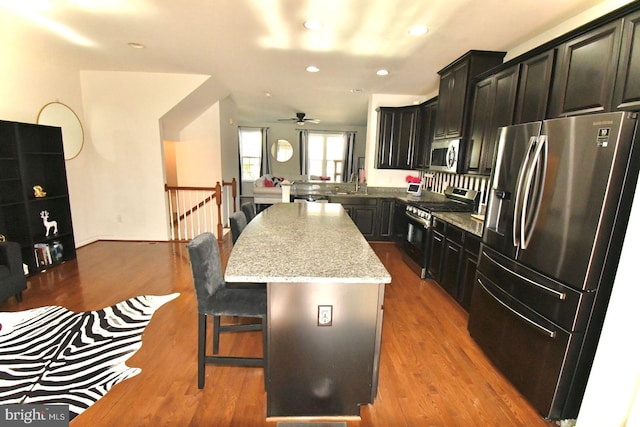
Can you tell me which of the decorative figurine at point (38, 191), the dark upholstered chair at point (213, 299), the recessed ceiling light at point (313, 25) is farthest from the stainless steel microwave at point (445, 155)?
the decorative figurine at point (38, 191)

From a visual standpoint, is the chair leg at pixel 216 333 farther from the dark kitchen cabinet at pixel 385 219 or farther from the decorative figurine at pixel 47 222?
the dark kitchen cabinet at pixel 385 219

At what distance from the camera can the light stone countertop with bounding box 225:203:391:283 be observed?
4.42 ft

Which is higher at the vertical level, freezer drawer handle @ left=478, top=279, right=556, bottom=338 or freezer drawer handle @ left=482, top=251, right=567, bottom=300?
freezer drawer handle @ left=482, top=251, right=567, bottom=300

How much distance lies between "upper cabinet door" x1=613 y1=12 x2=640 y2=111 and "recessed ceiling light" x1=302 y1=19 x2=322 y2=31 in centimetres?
205

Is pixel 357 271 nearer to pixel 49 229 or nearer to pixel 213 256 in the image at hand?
pixel 213 256

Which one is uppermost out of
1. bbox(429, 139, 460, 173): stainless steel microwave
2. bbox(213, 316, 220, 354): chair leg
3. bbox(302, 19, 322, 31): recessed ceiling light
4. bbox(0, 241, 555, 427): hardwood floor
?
bbox(302, 19, 322, 31): recessed ceiling light

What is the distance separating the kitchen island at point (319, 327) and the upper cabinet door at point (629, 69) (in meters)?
1.68

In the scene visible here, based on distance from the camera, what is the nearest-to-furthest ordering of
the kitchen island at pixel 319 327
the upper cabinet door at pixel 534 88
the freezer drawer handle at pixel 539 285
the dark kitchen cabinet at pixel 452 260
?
the kitchen island at pixel 319 327 → the freezer drawer handle at pixel 539 285 → the upper cabinet door at pixel 534 88 → the dark kitchen cabinet at pixel 452 260

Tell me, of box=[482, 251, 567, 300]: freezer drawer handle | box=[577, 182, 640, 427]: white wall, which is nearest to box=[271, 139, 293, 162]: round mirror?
box=[482, 251, 567, 300]: freezer drawer handle

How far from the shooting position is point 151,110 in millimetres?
4414

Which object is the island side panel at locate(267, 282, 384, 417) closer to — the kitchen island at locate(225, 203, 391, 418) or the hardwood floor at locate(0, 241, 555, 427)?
the kitchen island at locate(225, 203, 391, 418)

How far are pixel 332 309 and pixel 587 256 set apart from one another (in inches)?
51.2

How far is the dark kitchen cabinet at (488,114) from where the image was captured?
2.56 m

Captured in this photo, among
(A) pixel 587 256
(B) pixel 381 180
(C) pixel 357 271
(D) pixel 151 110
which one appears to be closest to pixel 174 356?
(C) pixel 357 271
